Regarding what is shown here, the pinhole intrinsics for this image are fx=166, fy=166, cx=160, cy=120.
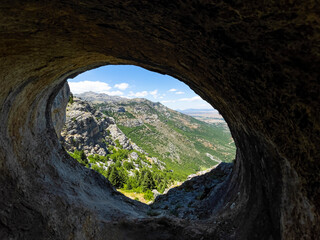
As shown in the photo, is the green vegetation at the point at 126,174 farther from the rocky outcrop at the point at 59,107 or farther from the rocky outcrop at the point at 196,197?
the rocky outcrop at the point at 59,107

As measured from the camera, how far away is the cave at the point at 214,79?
292cm

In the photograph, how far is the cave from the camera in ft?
9.59

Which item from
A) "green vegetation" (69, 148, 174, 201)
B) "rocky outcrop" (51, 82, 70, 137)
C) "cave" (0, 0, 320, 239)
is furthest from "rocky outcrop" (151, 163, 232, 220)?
"rocky outcrop" (51, 82, 70, 137)

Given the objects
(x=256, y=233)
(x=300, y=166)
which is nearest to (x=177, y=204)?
(x=256, y=233)

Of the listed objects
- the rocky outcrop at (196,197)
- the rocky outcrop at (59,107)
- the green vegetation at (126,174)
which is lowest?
the green vegetation at (126,174)

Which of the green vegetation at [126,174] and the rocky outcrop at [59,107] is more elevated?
the rocky outcrop at [59,107]

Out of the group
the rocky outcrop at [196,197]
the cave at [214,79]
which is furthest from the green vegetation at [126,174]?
the cave at [214,79]

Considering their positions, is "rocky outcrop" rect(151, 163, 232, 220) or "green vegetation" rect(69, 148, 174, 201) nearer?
"rocky outcrop" rect(151, 163, 232, 220)

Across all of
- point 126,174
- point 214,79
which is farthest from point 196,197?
point 126,174

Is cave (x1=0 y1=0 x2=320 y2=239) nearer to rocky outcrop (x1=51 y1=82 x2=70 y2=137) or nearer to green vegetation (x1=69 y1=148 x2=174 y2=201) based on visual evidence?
rocky outcrop (x1=51 y1=82 x2=70 y2=137)

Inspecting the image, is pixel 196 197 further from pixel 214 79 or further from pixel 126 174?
pixel 126 174

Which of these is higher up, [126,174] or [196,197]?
[196,197]

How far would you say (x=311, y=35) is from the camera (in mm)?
2525

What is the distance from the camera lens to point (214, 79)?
→ 524 cm
